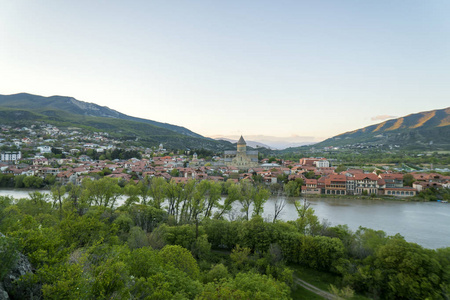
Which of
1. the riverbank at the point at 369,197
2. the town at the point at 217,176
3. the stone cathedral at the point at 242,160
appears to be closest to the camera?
the riverbank at the point at 369,197

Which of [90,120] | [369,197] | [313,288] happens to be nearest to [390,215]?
[369,197]

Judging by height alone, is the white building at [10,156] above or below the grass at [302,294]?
above

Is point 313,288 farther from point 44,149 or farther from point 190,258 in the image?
point 44,149

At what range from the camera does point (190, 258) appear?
6738 mm

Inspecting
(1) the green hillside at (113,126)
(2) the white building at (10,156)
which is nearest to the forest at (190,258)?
(2) the white building at (10,156)

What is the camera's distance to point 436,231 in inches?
565

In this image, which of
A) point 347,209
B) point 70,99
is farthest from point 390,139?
point 70,99

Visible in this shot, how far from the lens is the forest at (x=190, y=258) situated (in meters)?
3.55

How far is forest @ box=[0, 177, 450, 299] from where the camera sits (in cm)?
355

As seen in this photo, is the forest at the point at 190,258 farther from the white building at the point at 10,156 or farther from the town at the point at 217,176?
the white building at the point at 10,156

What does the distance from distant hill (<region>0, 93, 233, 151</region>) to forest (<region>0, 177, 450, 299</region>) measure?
64.8 metres

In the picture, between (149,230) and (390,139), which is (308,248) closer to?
(149,230)

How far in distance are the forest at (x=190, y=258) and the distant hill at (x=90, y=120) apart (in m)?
64.8

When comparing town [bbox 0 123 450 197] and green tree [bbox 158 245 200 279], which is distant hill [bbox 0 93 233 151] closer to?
town [bbox 0 123 450 197]
